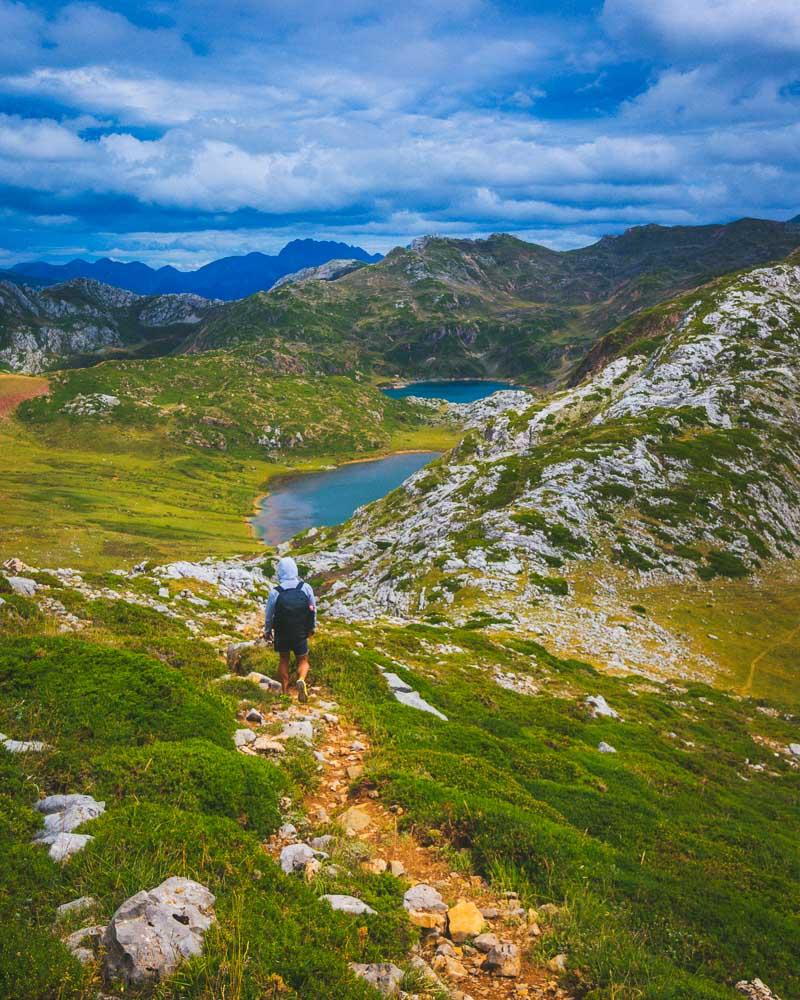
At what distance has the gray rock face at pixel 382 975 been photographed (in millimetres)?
7828

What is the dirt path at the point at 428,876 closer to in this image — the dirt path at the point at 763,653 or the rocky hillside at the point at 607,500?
the rocky hillside at the point at 607,500

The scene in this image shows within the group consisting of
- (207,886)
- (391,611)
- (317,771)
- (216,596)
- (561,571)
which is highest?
(207,886)

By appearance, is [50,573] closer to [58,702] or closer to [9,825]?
[58,702]

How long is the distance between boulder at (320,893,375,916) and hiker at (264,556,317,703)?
9.30 meters

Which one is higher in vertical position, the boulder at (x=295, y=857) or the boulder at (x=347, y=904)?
the boulder at (x=347, y=904)

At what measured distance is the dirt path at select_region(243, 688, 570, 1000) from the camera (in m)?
8.72

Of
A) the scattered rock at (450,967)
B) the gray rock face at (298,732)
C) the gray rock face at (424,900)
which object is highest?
the gray rock face at (424,900)

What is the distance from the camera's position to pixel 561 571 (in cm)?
6312

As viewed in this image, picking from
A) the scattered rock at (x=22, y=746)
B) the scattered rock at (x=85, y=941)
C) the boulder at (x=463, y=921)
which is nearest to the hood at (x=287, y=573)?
the scattered rock at (x=22, y=746)

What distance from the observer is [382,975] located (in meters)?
7.96

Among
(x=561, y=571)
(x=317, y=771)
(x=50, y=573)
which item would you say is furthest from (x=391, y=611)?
(x=317, y=771)

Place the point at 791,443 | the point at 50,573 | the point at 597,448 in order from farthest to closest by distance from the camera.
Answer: the point at 791,443 → the point at 597,448 → the point at 50,573

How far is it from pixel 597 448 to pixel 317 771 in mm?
77724

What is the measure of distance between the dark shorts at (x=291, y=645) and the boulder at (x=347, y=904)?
9.88 metres
